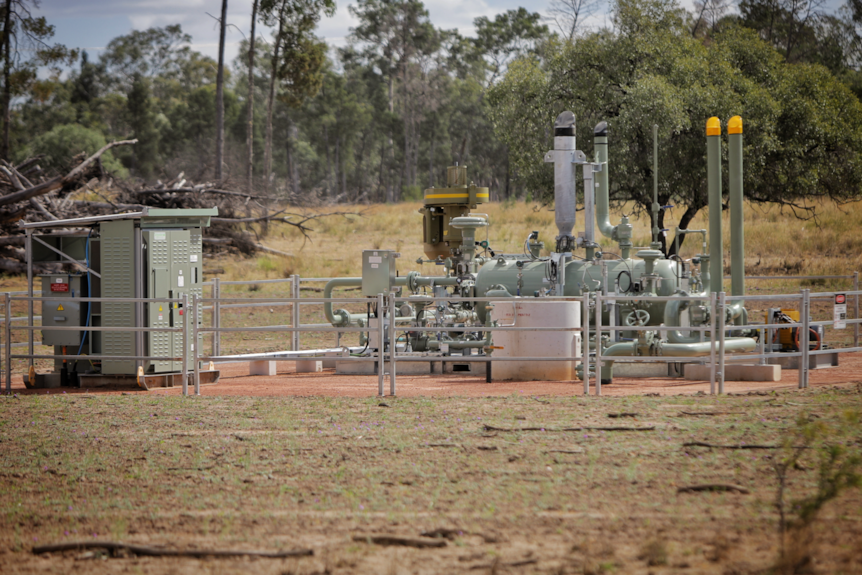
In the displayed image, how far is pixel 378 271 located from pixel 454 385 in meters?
3.36

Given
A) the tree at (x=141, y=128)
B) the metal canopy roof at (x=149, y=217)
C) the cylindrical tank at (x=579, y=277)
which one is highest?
the tree at (x=141, y=128)

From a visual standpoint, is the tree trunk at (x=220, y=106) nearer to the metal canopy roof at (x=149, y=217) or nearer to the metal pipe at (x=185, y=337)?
the metal canopy roof at (x=149, y=217)

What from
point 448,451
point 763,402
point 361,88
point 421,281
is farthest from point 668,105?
point 361,88

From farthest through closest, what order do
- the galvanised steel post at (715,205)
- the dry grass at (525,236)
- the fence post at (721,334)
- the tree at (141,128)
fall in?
the tree at (141,128)
the dry grass at (525,236)
the galvanised steel post at (715,205)
the fence post at (721,334)

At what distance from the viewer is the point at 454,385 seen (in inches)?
521

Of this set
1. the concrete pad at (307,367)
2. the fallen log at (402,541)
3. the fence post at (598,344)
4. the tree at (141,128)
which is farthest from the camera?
the tree at (141,128)

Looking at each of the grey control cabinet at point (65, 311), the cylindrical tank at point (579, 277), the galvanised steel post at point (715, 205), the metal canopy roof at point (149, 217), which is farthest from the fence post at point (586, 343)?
the grey control cabinet at point (65, 311)

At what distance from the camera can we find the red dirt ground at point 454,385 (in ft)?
40.0

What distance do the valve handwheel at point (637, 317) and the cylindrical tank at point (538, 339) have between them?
1455mm

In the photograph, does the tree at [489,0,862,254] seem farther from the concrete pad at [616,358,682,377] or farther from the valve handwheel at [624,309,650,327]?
the concrete pad at [616,358,682,377]

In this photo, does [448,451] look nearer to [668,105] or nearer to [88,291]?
[88,291]

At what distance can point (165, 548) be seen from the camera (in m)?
5.52

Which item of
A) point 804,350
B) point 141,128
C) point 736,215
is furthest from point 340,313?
point 141,128

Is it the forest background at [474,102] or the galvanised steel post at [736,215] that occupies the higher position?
the forest background at [474,102]
